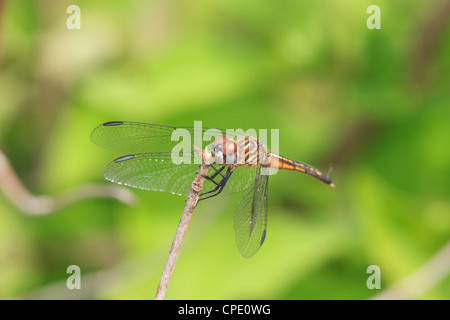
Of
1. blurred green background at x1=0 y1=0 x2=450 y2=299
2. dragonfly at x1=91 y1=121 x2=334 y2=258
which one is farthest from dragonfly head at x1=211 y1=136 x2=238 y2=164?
blurred green background at x1=0 y1=0 x2=450 y2=299

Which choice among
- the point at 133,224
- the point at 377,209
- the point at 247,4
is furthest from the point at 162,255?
the point at 247,4

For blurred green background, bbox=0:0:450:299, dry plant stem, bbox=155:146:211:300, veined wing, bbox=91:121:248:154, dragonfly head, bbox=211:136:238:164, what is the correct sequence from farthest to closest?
blurred green background, bbox=0:0:450:299
veined wing, bbox=91:121:248:154
dragonfly head, bbox=211:136:238:164
dry plant stem, bbox=155:146:211:300

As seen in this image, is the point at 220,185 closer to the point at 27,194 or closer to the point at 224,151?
the point at 224,151

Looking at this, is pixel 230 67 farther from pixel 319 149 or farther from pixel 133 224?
pixel 133 224

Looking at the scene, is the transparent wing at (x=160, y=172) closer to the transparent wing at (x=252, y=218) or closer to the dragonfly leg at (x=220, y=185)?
the dragonfly leg at (x=220, y=185)

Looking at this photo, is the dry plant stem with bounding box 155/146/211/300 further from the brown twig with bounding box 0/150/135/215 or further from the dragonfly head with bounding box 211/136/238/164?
Answer: the brown twig with bounding box 0/150/135/215

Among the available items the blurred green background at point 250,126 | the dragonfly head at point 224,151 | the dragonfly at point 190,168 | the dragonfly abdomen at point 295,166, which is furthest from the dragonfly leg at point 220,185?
the blurred green background at point 250,126

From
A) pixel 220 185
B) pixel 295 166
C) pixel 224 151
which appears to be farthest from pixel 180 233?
pixel 295 166
